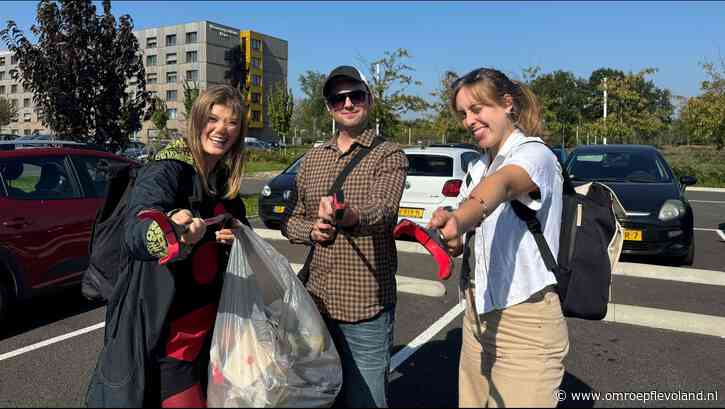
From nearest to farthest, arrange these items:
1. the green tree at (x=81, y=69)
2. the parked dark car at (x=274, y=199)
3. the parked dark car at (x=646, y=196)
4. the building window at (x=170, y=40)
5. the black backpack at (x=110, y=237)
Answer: the black backpack at (x=110, y=237)
the parked dark car at (x=646, y=196)
the parked dark car at (x=274, y=199)
the green tree at (x=81, y=69)
the building window at (x=170, y=40)

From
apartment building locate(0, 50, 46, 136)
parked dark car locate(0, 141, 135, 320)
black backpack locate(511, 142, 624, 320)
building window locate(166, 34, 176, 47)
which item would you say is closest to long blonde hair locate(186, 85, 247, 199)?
black backpack locate(511, 142, 624, 320)

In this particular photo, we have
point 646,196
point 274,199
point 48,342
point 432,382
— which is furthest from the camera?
point 274,199

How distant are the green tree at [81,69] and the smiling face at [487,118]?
37.0 feet

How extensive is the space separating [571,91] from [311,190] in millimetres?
86307

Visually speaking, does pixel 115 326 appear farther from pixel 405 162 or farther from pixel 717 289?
pixel 717 289

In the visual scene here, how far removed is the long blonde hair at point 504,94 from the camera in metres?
1.98

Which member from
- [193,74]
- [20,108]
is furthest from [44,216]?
[20,108]

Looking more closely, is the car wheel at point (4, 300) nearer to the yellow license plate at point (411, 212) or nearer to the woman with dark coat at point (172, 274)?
the woman with dark coat at point (172, 274)

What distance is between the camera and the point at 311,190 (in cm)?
231

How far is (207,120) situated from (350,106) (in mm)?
585

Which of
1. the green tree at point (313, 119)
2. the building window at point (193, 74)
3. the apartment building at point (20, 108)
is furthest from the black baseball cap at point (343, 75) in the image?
the apartment building at point (20, 108)

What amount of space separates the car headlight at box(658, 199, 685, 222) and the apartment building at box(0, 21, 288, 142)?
71619mm

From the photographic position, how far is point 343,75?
88.0 inches

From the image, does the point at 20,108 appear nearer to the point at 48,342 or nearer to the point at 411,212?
the point at 411,212
